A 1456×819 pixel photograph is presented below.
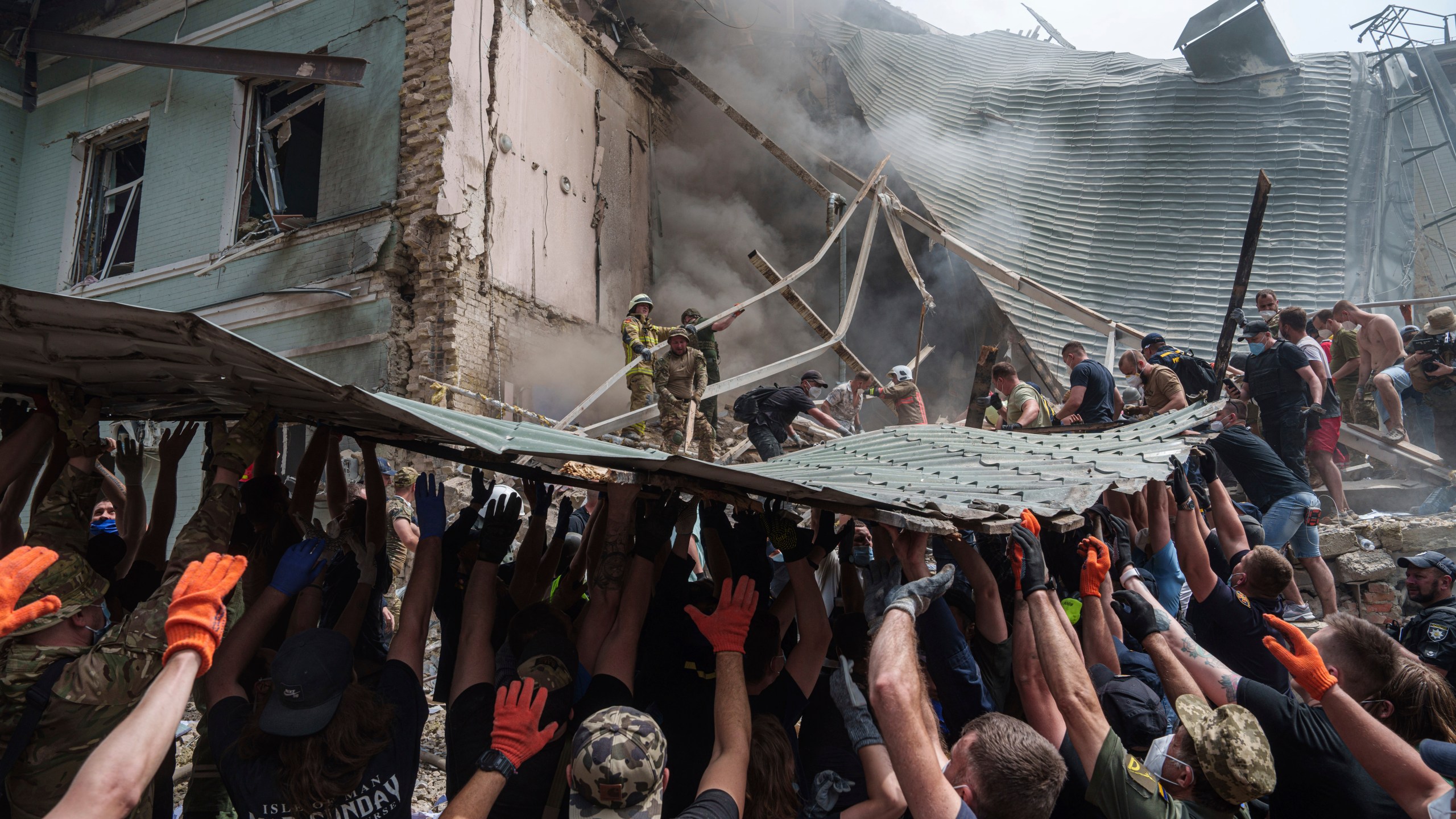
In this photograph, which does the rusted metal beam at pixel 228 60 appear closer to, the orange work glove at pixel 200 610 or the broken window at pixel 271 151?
the broken window at pixel 271 151

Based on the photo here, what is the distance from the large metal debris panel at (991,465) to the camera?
8.93 feet

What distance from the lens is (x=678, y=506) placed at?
10.3 ft

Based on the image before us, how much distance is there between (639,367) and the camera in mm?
9148

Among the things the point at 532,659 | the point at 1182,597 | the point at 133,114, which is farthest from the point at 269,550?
the point at 133,114

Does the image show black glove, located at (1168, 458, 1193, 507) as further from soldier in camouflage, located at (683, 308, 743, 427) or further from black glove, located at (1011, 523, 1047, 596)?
soldier in camouflage, located at (683, 308, 743, 427)

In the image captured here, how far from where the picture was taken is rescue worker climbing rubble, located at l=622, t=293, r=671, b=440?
30.0 ft

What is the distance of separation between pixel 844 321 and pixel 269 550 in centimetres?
802

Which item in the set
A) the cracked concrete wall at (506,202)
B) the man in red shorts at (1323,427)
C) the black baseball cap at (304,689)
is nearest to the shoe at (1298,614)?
the man in red shorts at (1323,427)

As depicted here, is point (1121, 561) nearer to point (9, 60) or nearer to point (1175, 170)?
point (1175, 170)

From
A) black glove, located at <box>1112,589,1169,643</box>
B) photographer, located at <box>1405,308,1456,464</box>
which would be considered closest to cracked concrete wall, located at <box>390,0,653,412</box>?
black glove, located at <box>1112,589,1169,643</box>

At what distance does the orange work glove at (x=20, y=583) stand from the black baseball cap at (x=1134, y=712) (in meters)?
2.88

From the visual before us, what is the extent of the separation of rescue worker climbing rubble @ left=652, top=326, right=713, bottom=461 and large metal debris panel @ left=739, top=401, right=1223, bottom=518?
3.60m

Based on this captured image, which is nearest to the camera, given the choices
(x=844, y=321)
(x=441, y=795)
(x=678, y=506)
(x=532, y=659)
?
(x=532, y=659)

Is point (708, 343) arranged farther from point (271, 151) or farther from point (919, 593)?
point (919, 593)
